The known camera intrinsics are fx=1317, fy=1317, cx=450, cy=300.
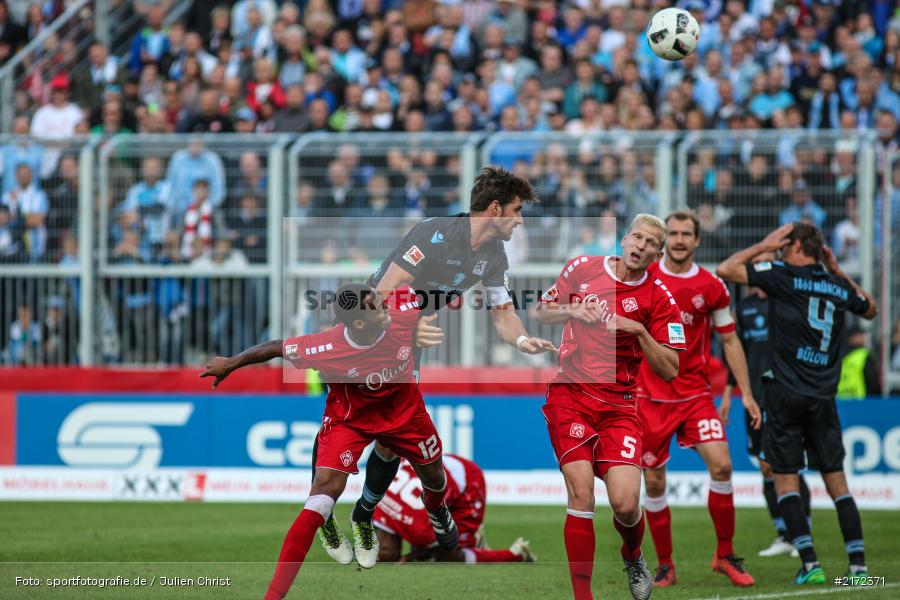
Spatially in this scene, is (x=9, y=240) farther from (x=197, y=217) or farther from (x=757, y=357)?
(x=757, y=357)

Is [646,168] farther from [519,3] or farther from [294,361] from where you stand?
[294,361]

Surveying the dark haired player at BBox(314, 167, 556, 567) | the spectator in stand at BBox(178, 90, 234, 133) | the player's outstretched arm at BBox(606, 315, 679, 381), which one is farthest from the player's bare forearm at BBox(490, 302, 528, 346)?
the spectator in stand at BBox(178, 90, 234, 133)

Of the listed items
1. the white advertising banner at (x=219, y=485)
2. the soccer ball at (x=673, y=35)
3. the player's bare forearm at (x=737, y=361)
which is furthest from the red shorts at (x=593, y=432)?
the white advertising banner at (x=219, y=485)

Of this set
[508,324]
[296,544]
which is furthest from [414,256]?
[296,544]

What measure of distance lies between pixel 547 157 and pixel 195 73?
7.11 m

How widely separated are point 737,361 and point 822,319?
2.52ft

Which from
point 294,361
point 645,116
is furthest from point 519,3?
point 294,361

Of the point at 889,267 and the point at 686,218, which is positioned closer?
the point at 686,218

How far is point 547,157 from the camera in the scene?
53.9ft

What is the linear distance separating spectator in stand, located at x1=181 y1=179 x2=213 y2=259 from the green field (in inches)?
135

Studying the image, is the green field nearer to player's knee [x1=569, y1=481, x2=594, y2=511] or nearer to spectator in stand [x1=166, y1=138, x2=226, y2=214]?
player's knee [x1=569, y1=481, x2=594, y2=511]

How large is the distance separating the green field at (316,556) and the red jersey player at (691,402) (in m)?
0.49

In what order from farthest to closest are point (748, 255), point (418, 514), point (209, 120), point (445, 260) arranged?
point (209, 120) → point (418, 514) → point (748, 255) → point (445, 260)

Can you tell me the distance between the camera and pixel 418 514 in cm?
1114
